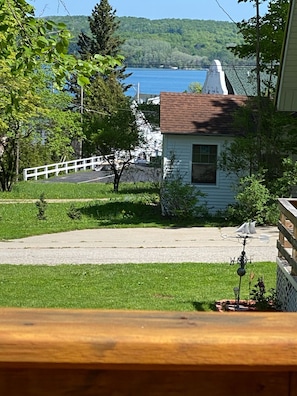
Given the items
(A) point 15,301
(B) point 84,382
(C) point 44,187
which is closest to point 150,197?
(C) point 44,187

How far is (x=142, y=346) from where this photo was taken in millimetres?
1202

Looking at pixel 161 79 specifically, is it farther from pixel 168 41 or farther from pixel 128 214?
pixel 128 214

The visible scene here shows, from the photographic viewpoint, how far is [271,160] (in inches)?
757

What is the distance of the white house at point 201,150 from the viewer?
2070 centimetres

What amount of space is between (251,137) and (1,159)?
1646 centimetres

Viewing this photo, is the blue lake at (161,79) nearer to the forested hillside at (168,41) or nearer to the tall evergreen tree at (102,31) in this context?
the forested hillside at (168,41)

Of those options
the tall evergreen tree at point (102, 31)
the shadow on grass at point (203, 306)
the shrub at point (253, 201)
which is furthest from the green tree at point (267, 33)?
the tall evergreen tree at point (102, 31)

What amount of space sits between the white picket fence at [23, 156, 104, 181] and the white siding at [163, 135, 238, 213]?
1704 centimetres

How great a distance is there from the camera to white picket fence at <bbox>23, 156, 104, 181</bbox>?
39531mm

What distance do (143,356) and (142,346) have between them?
0.07ft

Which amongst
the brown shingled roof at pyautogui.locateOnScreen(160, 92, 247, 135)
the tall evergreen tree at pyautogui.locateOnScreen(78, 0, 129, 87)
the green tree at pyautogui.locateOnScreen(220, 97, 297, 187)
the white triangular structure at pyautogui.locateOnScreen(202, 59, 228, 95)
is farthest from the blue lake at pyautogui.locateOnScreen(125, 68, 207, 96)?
the green tree at pyautogui.locateOnScreen(220, 97, 297, 187)

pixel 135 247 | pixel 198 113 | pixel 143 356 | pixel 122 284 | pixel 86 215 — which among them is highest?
pixel 198 113

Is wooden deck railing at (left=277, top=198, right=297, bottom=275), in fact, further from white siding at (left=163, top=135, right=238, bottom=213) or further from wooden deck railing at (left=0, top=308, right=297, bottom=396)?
white siding at (left=163, top=135, right=238, bottom=213)

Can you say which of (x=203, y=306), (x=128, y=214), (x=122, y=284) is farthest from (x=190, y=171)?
(x=203, y=306)
